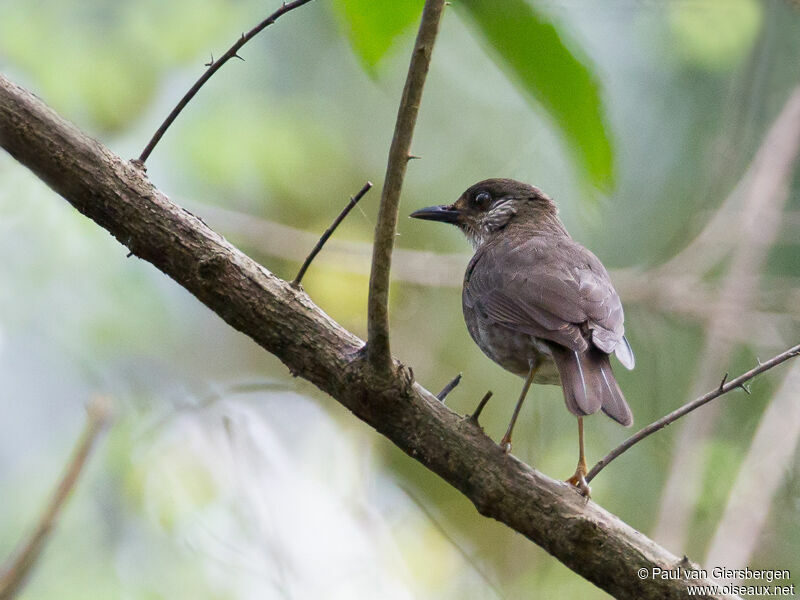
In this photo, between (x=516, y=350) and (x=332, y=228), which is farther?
(x=516, y=350)

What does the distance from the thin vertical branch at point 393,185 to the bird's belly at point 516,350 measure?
1.21 m

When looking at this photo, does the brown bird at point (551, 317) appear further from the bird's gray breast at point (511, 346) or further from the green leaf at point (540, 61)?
the green leaf at point (540, 61)

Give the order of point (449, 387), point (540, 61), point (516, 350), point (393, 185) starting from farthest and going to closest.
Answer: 1. point (516, 350)
2. point (449, 387)
3. point (393, 185)
4. point (540, 61)

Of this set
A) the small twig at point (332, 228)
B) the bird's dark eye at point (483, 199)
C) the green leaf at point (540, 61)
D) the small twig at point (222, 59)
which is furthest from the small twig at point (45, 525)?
the bird's dark eye at point (483, 199)

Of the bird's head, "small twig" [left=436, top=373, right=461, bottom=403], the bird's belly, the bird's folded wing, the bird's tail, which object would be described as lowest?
"small twig" [left=436, top=373, right=461, bottom=403]

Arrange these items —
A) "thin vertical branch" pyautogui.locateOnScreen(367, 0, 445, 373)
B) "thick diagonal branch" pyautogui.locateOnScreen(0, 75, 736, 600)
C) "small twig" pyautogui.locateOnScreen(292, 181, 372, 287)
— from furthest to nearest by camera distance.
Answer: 1. "thick diagonal branch" pyautogui.locateOnScreen(0, 75, 736, 600)
2. "small twig" pyautogui.locateOnScreen(292, 181, 372, 287)
3. "thin vertical branch" pyautogui.locateOnScreen(367, 0, 445, 373)

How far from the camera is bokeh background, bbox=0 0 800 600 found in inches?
211

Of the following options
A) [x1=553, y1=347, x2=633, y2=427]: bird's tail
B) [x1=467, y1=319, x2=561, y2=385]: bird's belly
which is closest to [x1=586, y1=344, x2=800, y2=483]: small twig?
[x1=553, y1=347, x2=633, y2=427]: bird's tail

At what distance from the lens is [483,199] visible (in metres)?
5.18

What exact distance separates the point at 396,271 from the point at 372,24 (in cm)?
457

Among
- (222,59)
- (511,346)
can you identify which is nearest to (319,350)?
(222,59)

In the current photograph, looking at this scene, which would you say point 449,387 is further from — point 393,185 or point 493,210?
point 493,210

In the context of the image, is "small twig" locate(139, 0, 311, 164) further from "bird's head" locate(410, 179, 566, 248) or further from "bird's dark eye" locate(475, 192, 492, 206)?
"bird's dark eye" locate(475, 192, 492, 206)

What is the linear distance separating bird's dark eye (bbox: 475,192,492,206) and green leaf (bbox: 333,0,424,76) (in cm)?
334
